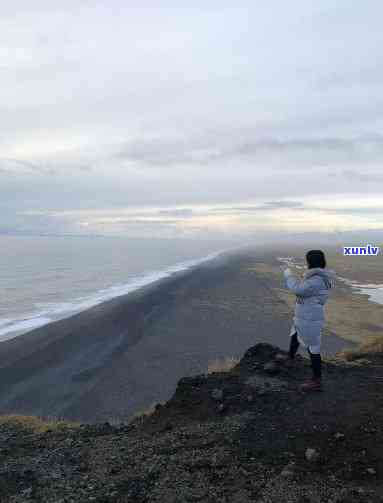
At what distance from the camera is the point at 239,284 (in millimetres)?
52250

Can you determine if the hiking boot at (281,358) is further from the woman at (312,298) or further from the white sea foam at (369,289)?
the white sea foam at (369,289)

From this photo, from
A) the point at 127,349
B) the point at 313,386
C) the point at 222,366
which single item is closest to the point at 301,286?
the point at 313,386

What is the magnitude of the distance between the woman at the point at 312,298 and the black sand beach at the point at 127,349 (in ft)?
33.0

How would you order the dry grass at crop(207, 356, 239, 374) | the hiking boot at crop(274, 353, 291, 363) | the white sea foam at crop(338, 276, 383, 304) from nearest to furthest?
the hiking boot at crop(274, 353, 291, 363) < the dry grass at crop(207, 356, 239, 374) < the white sea foam at crop(338, 276, 383, 304)

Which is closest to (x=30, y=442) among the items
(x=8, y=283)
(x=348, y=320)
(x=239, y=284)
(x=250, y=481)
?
(x=250, y=481)

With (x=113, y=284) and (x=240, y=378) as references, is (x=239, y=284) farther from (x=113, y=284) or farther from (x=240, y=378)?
(x=240, y=378)

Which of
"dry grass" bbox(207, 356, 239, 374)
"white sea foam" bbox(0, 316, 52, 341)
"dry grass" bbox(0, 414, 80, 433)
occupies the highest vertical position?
"dry grass" bbox(207, 356, 239, 374)

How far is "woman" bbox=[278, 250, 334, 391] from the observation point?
7738 millimetres

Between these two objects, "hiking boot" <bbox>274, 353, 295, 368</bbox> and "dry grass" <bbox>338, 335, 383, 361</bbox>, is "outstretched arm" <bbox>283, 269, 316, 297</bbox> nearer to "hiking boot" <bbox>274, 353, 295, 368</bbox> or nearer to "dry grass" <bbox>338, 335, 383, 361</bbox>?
"hiking boot" <bbox>274, 353, 295, 368</bbox>

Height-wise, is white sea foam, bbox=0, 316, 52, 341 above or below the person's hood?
below

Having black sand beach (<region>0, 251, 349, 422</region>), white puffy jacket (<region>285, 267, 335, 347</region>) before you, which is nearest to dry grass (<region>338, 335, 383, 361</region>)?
white puffy jacket (<region>285, 267, 335, 347</region>)

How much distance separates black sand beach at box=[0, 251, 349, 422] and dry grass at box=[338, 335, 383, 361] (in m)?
8.66

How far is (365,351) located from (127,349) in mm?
16197

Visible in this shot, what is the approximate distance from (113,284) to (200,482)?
5201 centimetres
